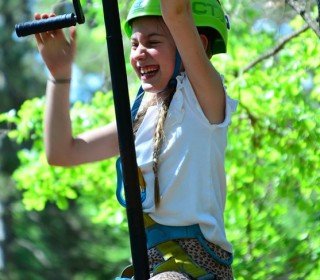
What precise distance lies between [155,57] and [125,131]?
1.95 feet

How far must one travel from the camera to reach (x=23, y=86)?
97.4 ft

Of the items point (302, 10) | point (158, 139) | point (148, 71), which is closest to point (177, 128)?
point (158, 139)

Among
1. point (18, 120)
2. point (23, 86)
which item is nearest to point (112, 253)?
point (23, 86)

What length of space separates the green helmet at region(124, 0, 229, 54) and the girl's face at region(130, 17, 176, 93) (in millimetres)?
49

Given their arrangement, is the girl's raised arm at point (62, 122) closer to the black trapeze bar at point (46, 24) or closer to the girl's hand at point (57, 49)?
the girl's hand at point (57, 49)

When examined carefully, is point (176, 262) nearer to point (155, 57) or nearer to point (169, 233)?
point (169, 233)

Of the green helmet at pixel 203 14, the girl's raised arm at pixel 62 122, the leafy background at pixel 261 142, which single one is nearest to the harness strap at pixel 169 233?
the girl's raised arm at pixel 62 122

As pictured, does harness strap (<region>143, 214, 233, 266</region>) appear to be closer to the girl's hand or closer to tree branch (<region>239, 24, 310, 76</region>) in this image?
the girl's hand

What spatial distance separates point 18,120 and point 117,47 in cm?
513

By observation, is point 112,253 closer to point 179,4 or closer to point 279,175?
point 279,175

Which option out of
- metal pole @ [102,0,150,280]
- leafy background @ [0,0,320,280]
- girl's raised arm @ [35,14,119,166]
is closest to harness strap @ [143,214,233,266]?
metal pole @ [102,0,150,280]

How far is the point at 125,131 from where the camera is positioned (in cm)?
359

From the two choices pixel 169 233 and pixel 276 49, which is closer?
pixel 169 233

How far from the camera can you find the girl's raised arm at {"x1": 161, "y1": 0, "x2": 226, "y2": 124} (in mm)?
3825
